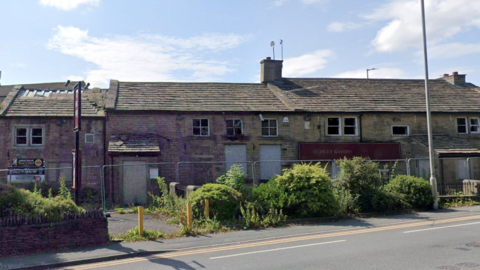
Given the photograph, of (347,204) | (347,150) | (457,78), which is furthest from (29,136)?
(457,78)

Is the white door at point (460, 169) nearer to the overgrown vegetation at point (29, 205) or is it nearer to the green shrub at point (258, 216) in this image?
the green shrub at point (258, 216)

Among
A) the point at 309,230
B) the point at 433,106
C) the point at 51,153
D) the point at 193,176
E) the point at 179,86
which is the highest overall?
the point at 179,86

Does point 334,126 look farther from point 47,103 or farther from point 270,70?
point 47,103

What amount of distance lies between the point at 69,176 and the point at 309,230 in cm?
1342

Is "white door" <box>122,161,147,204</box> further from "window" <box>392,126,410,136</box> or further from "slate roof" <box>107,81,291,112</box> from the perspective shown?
"window" <box>392,126,410,136</box>

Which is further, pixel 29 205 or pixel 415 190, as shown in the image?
pixel 415 190

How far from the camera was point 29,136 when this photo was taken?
21312 millimetres

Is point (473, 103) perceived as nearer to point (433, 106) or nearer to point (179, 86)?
point (433, 106)

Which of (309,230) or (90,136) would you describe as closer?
(309,230)

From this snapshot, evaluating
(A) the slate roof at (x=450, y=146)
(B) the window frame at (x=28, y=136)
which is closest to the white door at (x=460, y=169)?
(A) the slate roof at (x=450, y=146)

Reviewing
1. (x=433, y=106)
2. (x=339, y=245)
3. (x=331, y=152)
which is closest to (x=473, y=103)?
(x=433, y=106)

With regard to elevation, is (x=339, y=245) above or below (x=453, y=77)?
below

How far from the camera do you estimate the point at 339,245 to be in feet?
34.1

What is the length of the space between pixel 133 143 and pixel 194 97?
17.4 ft
